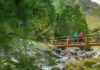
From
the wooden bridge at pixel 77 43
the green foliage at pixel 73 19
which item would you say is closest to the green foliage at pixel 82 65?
the wooden bridge at pixel 77 43

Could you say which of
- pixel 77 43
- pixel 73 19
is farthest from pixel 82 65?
pixel 73 19

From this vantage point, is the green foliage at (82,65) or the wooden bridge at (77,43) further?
the wooden bridge at (77,43)

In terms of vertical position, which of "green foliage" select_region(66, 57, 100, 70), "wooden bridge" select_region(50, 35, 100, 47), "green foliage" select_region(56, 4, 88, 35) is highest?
"green foliage" select_region(56, 4, 88, 35)

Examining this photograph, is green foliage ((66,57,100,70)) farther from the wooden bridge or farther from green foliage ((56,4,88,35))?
green foliage ((56,4,88,35))

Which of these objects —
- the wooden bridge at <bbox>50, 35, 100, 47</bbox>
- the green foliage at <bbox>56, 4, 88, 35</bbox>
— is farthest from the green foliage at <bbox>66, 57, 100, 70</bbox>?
the green foliage at <bbox>56, 4, 88, 35</bbox>

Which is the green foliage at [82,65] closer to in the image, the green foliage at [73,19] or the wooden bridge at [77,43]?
the wooden bridge at [77,43]

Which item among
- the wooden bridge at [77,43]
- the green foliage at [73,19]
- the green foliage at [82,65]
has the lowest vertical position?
the green foliage at [82,65]

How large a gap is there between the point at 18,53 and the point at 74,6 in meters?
29.5

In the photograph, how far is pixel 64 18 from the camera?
31.3m

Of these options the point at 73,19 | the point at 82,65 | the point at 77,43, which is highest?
the point at 73,19

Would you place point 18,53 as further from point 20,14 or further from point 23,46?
point 20,14

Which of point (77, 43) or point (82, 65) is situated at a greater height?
point (77, 43)

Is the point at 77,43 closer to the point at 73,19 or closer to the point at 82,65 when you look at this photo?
the point at 82,65

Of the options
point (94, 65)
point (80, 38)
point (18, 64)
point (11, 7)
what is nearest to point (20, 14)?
point (11, 7)
